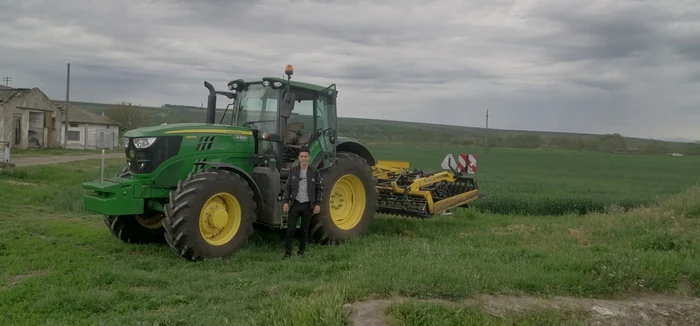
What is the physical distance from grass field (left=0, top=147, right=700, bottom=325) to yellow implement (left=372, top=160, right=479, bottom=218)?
0.47 meters

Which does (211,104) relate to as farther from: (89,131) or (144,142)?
(89,131)

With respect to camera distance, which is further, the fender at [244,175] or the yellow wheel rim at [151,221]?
the yellow wheel rim at [151,221]

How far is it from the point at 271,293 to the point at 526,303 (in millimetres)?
2561

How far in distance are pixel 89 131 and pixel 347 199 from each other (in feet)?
146

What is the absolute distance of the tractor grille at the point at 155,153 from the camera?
8328 millimetres

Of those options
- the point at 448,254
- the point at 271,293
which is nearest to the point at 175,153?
the point at 271,293

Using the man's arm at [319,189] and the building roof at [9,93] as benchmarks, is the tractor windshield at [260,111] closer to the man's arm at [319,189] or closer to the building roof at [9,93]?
the man's arm at [319,189]

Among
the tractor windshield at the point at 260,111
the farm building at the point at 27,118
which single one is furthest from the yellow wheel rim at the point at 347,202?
the farm building at the point at 27,118

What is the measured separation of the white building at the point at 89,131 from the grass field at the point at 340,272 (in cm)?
3962

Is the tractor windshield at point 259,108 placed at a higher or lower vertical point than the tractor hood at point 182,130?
higher

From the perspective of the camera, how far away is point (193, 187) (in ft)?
25.9

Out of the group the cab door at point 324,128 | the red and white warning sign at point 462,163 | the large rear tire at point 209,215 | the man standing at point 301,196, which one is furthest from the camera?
the red and white warning sign at point 462,163

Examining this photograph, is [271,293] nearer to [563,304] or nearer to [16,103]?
[563,304]

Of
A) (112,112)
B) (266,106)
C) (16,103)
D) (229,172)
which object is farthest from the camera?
(112,112)
